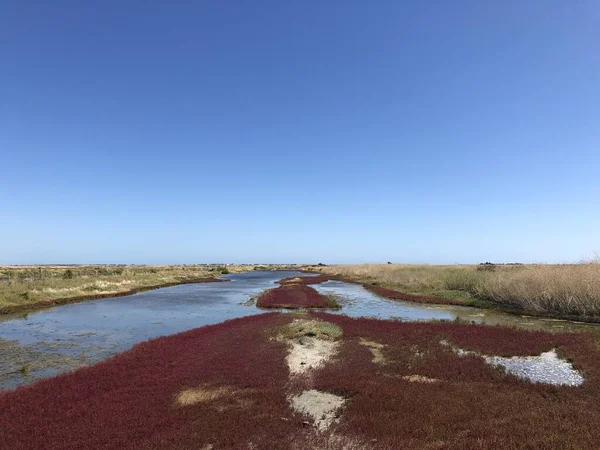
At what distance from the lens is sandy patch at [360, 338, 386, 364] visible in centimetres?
1727

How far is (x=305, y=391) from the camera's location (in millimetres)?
12883

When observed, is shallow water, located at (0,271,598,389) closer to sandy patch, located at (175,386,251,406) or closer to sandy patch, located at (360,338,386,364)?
sandy patch, located at (175,386,251,406)

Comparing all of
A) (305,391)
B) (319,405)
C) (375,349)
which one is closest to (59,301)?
(375,349)

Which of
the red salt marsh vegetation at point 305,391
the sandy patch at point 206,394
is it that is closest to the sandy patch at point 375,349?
the red salt marsh vegetation at point 305,391

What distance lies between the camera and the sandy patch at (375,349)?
17266 millimetres

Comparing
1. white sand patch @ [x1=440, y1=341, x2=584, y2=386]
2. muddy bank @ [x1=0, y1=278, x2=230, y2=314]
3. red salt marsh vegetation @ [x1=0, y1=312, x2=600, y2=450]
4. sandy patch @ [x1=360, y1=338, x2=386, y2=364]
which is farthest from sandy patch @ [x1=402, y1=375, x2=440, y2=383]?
→ muddy bank @ [x1=0, y1=278, x2=230, y2=314]

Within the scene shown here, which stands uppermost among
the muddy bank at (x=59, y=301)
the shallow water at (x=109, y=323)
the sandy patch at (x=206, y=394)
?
the muddy bank at (x=59, y=301)

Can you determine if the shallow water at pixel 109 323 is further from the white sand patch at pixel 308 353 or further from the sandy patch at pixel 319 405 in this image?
the sandy patch at pixel 319 405

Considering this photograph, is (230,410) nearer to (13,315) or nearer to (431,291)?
(13,315)

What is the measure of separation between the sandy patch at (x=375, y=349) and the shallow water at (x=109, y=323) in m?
11.8

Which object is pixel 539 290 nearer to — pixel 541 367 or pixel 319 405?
pixel 541 367

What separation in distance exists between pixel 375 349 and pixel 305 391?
7.63 m

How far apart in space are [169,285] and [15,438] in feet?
228

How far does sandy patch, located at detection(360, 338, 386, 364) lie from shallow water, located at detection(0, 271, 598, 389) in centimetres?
1177
